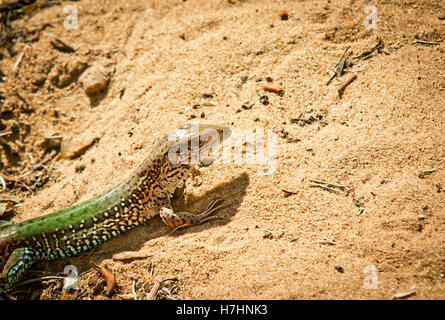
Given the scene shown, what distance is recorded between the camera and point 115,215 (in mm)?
4566

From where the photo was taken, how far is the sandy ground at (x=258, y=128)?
356cm

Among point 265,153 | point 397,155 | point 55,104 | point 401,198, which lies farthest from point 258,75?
point 55,104

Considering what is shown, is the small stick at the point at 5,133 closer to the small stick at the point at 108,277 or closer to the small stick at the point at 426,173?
the small stick at the point at 108,277

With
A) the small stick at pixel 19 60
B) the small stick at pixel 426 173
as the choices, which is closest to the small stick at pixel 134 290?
the small stick at pixel 426 173

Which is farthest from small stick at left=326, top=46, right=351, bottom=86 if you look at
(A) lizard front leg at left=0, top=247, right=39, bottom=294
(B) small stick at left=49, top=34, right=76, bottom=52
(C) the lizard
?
(B) small stick at left=49, top=34, right=76, bottom=52

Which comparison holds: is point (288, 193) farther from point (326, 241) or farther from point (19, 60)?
point (19, 60)

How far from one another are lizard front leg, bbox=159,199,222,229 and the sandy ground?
0.14m

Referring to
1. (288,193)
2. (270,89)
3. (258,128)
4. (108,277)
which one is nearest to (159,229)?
(108,277)

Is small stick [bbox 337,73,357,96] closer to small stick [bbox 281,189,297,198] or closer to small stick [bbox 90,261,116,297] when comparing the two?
small stick [bbox 281,189,297,198]

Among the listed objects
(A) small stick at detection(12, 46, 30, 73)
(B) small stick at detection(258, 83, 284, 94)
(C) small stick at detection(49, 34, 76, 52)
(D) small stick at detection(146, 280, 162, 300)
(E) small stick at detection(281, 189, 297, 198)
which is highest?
(C) small stick at detection(49, 34, 76, 52)

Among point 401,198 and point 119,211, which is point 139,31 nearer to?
point 119,211

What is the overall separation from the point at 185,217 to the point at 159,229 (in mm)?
541

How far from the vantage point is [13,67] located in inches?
278

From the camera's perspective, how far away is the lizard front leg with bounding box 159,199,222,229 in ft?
14.3
